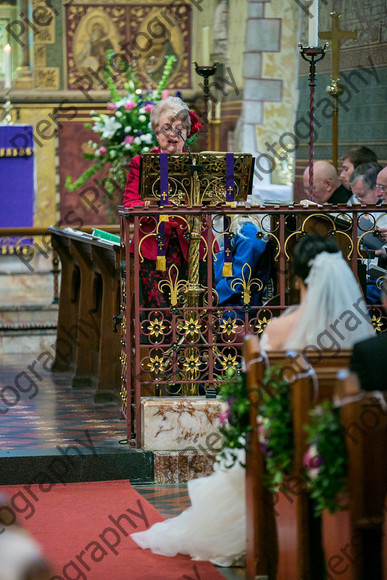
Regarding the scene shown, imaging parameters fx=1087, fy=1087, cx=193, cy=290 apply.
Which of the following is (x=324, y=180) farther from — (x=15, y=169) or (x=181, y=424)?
(x=15, y=169)

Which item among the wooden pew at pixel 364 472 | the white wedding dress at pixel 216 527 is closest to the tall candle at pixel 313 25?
the white wedding dress at pixel 216 527

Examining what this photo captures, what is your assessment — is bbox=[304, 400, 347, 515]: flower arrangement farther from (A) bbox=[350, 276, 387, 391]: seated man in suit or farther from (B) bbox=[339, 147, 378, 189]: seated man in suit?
(B) bbox=[339, 147, 378, 189]: seated man in suit

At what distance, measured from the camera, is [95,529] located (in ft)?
15.5

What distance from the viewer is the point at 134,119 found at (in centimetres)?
1012

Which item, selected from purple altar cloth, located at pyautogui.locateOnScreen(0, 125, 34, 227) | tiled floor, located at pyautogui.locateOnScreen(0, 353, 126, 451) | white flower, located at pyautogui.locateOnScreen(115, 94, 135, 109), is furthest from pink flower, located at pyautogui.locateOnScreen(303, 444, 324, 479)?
purple altar cloth, located at pyautogui.locateOnScreen(0, 125, 34, 227)

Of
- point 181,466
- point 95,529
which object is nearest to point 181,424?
point 181,466

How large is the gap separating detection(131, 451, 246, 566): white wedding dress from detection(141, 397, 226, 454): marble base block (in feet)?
3.83

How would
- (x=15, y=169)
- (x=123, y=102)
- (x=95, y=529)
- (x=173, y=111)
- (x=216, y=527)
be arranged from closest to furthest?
(x=216, y=527)
(x=95, y=529)
(x=173, y=111)
(x=123, y=102)
(x=15, y=169)

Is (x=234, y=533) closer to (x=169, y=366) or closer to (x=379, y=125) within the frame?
(x=169, y=366)

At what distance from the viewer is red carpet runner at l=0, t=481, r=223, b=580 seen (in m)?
4.20

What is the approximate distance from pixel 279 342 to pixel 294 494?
2.19 feet

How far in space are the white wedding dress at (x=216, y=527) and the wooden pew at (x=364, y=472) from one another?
93 cm

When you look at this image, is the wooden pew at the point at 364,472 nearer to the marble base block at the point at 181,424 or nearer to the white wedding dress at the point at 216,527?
the white wedding dress at the point at 216,527

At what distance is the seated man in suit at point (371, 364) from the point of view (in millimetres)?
3486
